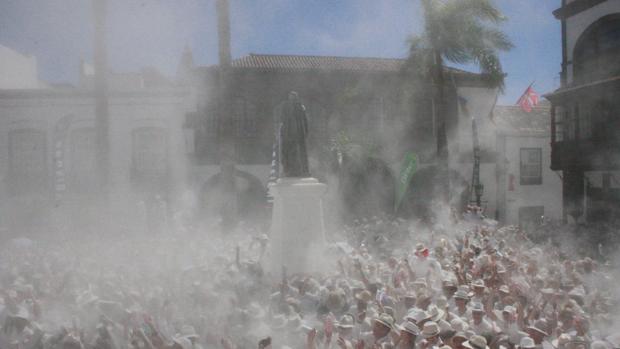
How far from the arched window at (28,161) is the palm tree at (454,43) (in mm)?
14761

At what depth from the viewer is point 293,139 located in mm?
9500

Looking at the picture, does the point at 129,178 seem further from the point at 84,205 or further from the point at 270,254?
the point at 270,254

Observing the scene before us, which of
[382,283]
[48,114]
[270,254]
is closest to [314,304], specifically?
[382,283]

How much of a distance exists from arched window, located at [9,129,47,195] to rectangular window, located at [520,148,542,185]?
811 inches

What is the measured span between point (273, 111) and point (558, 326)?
18.3 metres

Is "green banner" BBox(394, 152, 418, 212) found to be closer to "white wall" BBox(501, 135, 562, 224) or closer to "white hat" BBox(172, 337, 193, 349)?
"white wall" BBox(501, 135, 562, 224)

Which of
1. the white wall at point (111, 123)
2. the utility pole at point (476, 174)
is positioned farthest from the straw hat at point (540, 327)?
the utility pole at point (476, 174)

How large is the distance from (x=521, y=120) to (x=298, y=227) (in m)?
20.3

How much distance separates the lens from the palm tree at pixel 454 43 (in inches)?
704

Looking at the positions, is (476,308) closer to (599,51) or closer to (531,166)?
(599,51)

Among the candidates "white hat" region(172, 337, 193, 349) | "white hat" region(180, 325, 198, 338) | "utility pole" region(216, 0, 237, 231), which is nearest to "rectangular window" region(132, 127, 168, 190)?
"utility pole" region(216, 0, 237, 231)

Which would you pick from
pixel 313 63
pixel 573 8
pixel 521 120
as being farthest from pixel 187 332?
pixel 521 120

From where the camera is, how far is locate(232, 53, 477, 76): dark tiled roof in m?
23.0

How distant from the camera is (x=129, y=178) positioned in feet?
70.1
